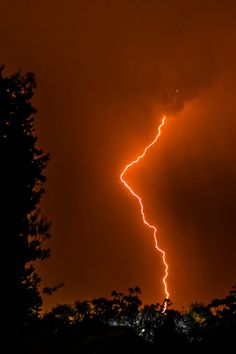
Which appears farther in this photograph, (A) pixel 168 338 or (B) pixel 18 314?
(B) pixel 18 314

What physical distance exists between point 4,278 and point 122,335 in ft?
34.4

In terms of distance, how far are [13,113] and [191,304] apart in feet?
440

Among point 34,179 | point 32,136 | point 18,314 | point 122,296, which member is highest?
point 122,296

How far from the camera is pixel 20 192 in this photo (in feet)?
54.9

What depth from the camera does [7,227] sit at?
16109 millimetres

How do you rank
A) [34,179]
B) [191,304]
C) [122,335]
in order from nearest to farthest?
1. [122,335]
2. [34,179]
3. [191,304]

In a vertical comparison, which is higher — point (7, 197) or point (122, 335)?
point (7, 197)

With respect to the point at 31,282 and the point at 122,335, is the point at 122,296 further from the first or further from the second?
the point at 122,335

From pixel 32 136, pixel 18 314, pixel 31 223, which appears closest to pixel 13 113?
pixel 32 136

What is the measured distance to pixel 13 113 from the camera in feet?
58.5

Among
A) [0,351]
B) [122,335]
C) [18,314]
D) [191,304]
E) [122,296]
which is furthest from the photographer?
[191,304]

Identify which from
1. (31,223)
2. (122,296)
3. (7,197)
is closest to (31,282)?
(31,223)

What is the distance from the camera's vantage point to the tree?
16156 mm

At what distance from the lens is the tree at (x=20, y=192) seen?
1616 cm
